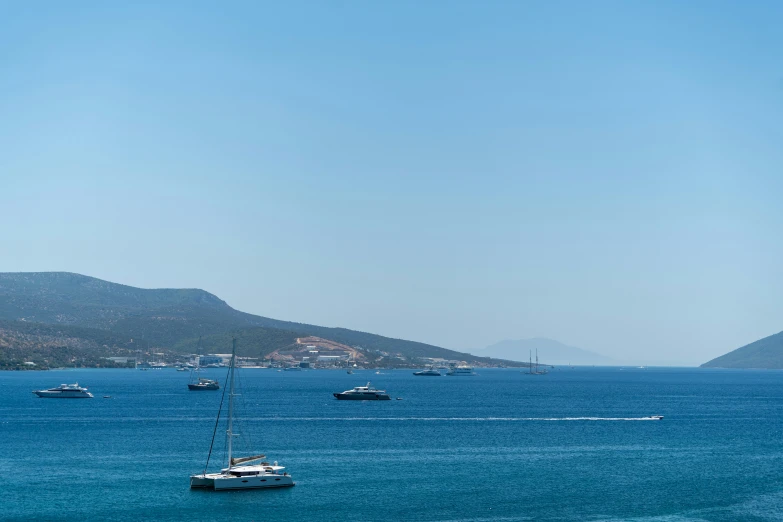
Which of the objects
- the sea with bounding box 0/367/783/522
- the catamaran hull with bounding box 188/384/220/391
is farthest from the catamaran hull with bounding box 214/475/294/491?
the catamaran hull with bounding box 188/384/220/391

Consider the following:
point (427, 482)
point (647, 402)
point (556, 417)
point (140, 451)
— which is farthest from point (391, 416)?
point (647, 402)

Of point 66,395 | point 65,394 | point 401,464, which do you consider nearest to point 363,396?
point 66,395

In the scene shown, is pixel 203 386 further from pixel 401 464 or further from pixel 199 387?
pixel 401 464

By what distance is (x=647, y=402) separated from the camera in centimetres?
17025

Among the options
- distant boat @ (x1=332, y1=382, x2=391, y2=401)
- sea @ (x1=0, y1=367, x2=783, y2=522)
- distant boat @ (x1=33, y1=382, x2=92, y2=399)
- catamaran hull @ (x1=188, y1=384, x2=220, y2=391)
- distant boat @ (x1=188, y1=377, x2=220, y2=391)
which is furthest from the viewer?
distant boat @ (x1=188, y1=377, x2=220, y2=391)

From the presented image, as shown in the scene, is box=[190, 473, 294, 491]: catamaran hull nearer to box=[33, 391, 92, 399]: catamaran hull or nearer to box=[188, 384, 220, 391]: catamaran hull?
box=[33, 391, 92, 399]: catamaran hull

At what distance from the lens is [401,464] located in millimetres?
73062

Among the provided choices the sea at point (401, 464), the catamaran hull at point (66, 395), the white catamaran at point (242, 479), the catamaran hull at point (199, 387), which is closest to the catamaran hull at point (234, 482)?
the white catamaran at point (242, 479)

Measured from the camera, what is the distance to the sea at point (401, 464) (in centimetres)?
5547

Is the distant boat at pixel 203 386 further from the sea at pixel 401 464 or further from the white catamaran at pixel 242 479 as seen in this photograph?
the white catamaran at pixel 242 479

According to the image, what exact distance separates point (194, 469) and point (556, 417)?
6759 cm

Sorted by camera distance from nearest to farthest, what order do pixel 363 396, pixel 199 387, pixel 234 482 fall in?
pixel 234 482 < pixel 363 396 < pixel 199 387

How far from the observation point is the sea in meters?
55.5

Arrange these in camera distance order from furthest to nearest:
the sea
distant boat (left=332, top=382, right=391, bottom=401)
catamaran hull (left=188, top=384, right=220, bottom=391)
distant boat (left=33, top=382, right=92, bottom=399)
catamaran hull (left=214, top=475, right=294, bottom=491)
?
catamaran hull (left=188, top=384, right=220, bottom=391), distant boat (left=332, top=382, right=391, bottom=401), distant boat (left=33, top=382, right=92, bottom=399), catamaran hull (left=214, top=475, right=294, bottom=491), the sea
